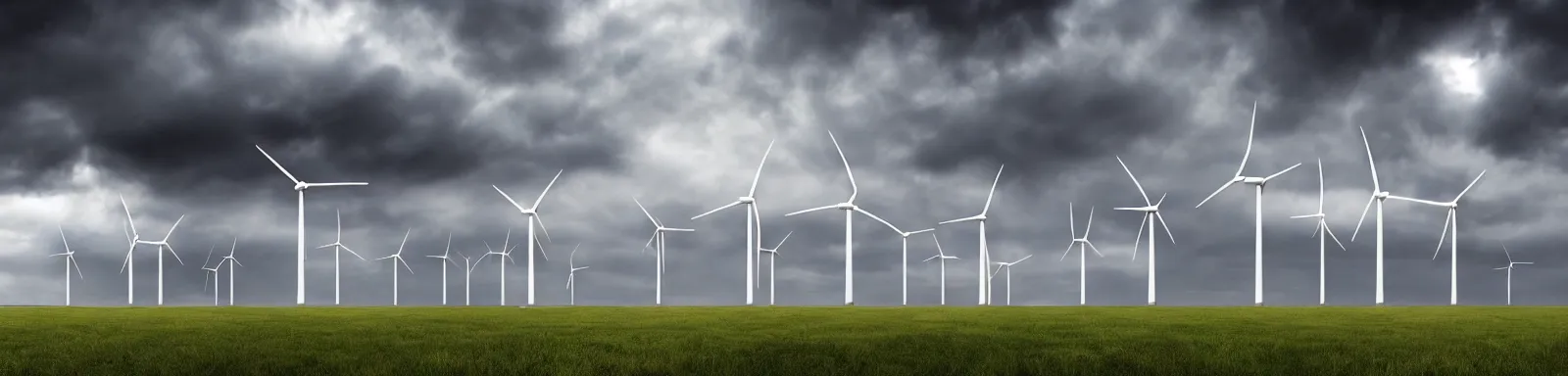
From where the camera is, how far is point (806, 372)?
19969 millimetres

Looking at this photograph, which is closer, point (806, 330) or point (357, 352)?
point (357, 352)

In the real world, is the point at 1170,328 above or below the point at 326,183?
below

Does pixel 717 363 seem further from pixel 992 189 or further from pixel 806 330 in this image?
pixel 992 189

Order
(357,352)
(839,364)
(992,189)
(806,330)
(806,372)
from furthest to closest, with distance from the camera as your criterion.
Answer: (992,189) → (806,330) → (357,352) → (839,364) → (806,372)

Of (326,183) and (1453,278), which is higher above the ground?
(326,183)

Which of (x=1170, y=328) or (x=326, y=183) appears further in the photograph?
(x=326, y=183)

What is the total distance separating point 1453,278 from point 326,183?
10842 centimetres

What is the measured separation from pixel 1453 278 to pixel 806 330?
101 m

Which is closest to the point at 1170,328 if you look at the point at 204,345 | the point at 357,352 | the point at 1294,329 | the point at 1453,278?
the point at 1294,329

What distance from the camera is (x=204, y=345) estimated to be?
83.8ft

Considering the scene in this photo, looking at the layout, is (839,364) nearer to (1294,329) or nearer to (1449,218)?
(1294,329)

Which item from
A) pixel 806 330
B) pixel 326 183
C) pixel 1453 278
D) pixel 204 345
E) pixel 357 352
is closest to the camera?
pixel 357 352

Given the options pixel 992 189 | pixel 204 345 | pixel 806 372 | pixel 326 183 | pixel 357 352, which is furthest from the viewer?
pixel 992 189

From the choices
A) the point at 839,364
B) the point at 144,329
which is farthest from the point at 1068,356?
the point at 144,329
